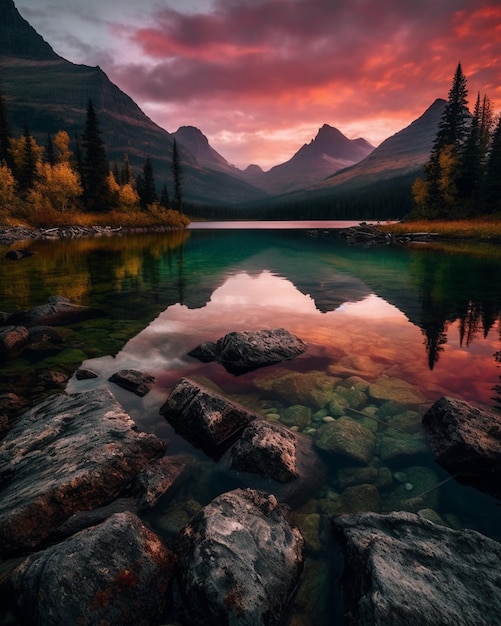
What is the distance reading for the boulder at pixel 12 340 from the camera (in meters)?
10.8

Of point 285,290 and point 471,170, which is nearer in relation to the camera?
point 285,290

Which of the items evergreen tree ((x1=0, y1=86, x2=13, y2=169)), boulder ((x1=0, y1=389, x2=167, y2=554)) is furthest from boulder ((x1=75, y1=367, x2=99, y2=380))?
evergreen tree ((x1=0, y1=86, x2=13, y2=169))

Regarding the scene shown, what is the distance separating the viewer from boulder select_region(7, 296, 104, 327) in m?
13.5

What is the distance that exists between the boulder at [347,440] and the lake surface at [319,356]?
0.71 ft

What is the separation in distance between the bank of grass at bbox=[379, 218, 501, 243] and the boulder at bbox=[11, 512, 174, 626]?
58.4 meters

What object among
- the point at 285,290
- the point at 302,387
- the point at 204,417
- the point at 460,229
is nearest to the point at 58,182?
the point at 285,290

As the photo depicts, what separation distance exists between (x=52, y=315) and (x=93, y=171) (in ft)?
258

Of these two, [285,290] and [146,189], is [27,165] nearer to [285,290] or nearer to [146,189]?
[146,189]

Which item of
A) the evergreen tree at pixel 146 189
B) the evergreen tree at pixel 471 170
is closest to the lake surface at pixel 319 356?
the evergreen tree at pixel 471 170

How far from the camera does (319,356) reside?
10883mm

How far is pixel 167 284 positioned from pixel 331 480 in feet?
64.9

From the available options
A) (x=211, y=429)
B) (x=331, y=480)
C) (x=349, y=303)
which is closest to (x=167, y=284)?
(x=349, y=303)

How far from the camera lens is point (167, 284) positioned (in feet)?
76.9

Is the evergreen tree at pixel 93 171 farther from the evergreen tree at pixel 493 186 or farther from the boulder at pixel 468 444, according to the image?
the boulder at pixel 468 444
